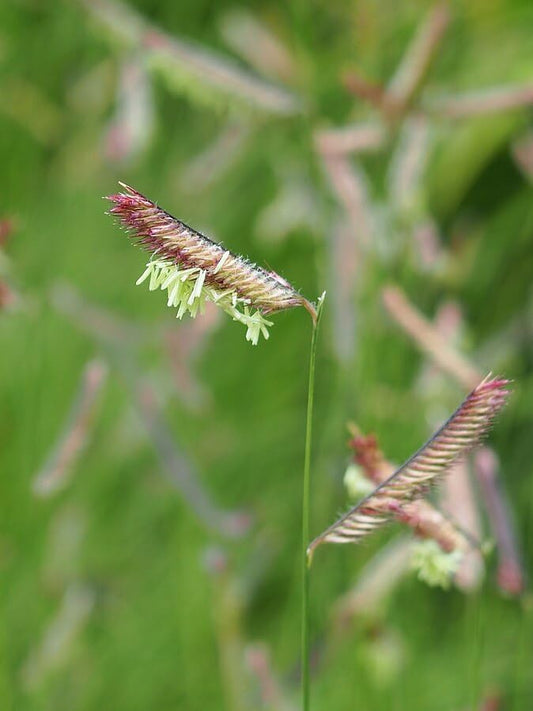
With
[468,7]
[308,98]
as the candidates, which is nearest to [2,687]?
[308,98]

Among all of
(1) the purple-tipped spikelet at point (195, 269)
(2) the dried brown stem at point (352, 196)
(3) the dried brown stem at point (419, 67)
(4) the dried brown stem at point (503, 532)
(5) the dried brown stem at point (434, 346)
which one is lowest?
(4) the dried brown stem at point (503, 532)

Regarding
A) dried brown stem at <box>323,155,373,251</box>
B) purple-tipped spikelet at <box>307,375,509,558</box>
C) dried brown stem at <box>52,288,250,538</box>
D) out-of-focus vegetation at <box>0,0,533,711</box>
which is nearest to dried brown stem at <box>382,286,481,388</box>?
out-of-focus vegetation at <box>0,0,533,711</box>

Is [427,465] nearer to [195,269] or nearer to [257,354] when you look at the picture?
[195,269]

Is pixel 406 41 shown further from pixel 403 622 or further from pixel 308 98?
pixel 403 622

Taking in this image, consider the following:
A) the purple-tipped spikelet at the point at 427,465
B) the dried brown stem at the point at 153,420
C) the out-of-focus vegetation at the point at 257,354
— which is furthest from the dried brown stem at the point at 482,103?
the purple-tipped spikelet at the point at 427,465

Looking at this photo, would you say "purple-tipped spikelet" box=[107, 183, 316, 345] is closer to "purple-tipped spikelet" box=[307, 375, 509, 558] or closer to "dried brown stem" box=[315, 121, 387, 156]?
"purple-tipped spikelet" box=[307, 375, 509, 558]

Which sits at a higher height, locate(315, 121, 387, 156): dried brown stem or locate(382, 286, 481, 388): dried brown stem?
locate(315, 121, 387, 156): dried brown stem

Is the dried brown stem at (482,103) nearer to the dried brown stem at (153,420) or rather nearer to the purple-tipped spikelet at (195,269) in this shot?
the dried brown stem at (153,420)
